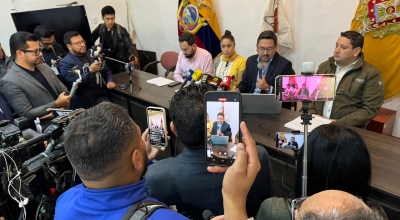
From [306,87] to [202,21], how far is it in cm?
367

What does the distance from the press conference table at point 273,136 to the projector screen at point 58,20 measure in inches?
61.7

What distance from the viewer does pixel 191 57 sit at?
338 centimetres

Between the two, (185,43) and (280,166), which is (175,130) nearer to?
(280,166)

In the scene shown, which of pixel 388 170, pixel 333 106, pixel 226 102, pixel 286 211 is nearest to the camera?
pixel 286 211

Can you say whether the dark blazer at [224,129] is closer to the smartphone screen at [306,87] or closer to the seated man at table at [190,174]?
the seated man at table at [190,174]

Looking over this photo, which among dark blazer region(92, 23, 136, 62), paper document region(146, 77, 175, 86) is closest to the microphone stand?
paper document region(146, 77, 175, 86)

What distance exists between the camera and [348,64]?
7.71 ft

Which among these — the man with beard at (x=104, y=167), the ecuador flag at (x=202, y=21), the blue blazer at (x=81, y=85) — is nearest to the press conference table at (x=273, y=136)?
the blue blazer at (x=81, y=85)

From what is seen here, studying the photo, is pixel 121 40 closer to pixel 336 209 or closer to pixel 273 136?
pixel 273 136

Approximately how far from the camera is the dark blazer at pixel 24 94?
7.41 feet

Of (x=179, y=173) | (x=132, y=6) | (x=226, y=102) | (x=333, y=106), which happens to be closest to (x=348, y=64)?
(x=333, y=106)

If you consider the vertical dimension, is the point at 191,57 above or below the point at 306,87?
below

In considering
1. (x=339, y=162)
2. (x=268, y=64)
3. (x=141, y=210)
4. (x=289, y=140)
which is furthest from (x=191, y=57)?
(x=141, y=210)

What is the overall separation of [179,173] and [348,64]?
206 centimetres
